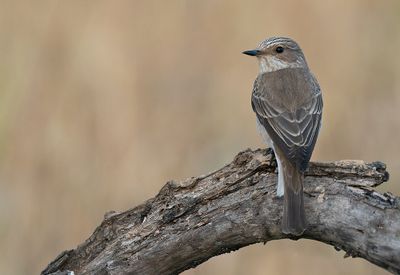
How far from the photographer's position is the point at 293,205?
5.12 m

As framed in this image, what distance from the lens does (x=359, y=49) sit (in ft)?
33.0

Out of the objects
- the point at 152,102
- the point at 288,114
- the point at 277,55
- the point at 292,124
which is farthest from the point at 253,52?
the point at 152,102

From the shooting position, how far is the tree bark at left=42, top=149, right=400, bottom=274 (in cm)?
510

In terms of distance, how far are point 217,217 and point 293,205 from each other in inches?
16.4

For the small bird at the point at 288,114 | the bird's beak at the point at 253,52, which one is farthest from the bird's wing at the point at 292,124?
the bird's beak at the point at 253,52

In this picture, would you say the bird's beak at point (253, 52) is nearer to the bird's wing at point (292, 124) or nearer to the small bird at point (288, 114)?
the small bird at point (288, 114)

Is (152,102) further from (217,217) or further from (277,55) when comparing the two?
(217,217)

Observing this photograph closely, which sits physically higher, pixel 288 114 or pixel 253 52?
pixel 253 52

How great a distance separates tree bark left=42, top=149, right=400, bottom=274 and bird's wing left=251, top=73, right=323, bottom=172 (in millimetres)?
489

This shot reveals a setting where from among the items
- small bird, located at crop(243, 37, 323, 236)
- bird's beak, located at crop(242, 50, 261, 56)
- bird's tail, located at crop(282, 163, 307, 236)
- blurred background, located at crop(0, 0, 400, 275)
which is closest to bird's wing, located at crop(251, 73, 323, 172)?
small bird, located at crop(243, 37, 323, 236)

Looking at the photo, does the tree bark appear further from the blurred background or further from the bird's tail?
the blurred background

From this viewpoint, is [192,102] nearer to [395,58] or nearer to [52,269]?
[395,58]

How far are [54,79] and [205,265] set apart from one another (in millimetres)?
2354

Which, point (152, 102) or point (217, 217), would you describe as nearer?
point (217, 217)
